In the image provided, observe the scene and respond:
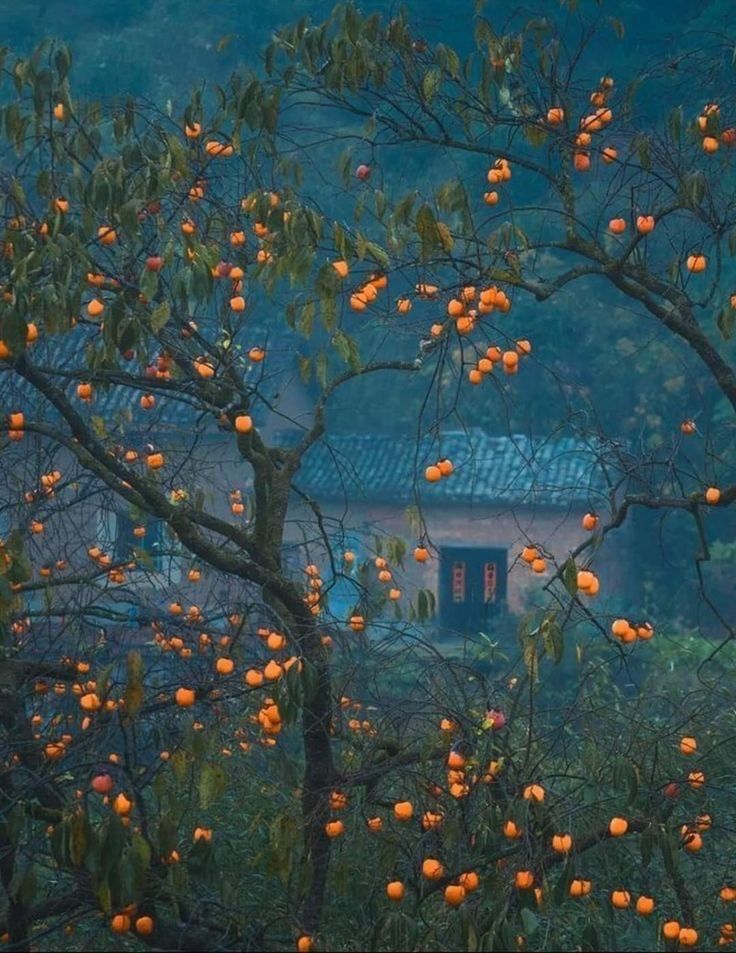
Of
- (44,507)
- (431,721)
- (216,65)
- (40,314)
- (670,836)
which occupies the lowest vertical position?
(670,836)

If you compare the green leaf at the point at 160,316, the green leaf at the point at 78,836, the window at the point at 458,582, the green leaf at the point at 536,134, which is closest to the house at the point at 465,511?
the window at the point at 458,582

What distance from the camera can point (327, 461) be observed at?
49.1 feet

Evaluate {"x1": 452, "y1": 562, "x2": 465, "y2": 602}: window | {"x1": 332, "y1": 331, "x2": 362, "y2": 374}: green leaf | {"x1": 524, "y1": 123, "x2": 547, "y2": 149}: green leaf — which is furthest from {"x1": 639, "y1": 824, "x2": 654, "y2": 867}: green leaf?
{"x1": 452, "y1": 562, "x2": 465, "y2": 602}: window

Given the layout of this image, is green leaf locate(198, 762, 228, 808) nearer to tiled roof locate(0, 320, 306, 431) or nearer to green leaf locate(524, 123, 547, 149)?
tiled roof locate(0, 320, 306, 431)

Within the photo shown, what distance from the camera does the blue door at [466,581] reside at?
1466 cm

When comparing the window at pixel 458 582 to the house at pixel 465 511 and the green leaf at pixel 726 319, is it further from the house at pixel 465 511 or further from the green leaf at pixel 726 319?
the green leaf at pixel 726 319

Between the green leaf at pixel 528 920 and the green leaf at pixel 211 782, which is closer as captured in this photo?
the green leaf at pixel 528 920

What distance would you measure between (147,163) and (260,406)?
10.5 m

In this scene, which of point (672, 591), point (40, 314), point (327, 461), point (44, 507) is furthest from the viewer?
point (327, 461)

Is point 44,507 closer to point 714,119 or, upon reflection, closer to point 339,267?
point 339,267

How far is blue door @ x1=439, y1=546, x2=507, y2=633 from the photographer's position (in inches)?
577

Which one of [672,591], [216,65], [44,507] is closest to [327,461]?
[672,591]

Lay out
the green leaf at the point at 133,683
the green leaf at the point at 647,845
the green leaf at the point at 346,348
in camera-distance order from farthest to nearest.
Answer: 1. the green leaf at the point at 346,348
2. the green leaf at the point at 647,845
3. the green leaf at the point at 133,683

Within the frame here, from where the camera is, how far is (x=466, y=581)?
588 inches
